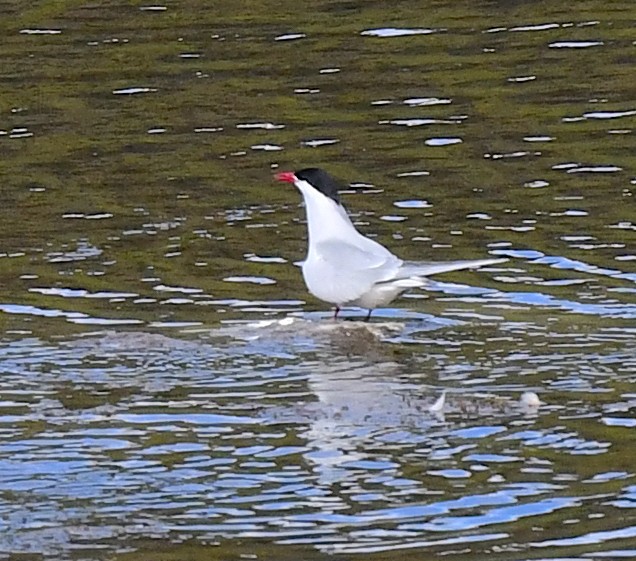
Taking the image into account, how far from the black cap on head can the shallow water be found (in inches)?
27.1

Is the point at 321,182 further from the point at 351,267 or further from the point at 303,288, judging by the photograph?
the point at 351,267

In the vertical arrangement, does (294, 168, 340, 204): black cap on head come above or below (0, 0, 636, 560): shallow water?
above

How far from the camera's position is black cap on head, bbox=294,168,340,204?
37.0 feet

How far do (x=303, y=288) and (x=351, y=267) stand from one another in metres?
1.22

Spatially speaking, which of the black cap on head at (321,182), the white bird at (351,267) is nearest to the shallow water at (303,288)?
the white bird at (351,267)

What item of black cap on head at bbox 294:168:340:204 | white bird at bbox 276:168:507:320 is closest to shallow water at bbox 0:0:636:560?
white bird at bbox 276:168:507:320

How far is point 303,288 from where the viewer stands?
11.8 meters

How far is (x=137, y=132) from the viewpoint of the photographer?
1638 centimetres

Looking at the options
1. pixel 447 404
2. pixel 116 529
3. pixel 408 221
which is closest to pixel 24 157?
A: pixel 408 221

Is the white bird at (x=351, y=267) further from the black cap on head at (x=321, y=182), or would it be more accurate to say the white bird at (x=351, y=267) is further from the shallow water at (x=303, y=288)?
the shallow water at (x=303, y=288)

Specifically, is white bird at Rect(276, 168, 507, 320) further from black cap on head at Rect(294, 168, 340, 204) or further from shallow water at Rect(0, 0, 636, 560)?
shallow water at Rect(0, 0, 636, 560)

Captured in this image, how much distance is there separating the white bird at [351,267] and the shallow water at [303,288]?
196 mm

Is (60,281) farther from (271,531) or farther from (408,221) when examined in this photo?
(271,531)

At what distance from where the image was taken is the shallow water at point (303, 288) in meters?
7.32
